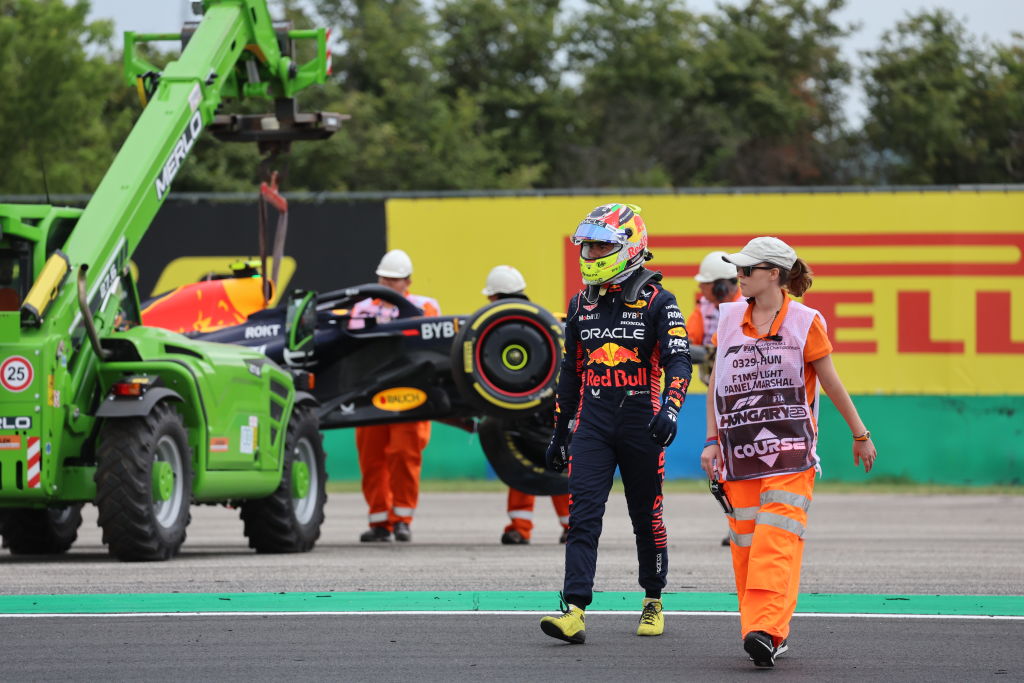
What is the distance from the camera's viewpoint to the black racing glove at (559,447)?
8734mm

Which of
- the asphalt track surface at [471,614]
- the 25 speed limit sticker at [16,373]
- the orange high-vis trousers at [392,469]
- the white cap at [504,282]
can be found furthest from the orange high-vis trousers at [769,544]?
the orange high-vis trousers at [392,469]

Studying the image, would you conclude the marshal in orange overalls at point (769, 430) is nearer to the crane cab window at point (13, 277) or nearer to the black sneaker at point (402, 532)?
the crane cab window at point (13, 277)

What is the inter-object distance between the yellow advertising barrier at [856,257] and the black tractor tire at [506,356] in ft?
29.5

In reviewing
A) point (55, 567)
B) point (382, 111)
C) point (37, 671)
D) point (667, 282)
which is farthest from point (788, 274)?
point (382, 111)

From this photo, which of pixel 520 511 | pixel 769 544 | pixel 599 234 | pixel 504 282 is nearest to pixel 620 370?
pixel 599 234

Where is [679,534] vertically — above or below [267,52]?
below

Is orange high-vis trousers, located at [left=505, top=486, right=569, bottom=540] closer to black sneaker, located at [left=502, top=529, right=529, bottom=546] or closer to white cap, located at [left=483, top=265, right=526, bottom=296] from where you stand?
black sneaker, located at [left=502, top=529, right=529, bottom=546]

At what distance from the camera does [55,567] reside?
1206 centimetres


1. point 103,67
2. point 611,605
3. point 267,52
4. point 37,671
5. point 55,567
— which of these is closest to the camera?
point 37,671

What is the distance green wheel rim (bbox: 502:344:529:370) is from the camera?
44.8 feet

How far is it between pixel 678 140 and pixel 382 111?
8128mm

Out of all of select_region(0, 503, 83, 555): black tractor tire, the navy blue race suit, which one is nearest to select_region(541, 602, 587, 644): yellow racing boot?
the navy blue race suit

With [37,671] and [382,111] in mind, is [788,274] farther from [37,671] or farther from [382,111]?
[382,111]

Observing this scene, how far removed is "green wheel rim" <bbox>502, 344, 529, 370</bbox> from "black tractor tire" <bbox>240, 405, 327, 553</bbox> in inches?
67.1
